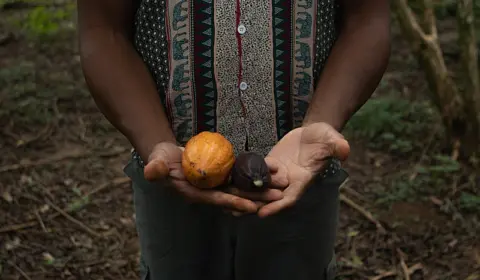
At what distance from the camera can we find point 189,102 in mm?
1341

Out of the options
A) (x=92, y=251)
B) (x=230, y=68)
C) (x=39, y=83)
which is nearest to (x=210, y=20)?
(x=230, y=68)

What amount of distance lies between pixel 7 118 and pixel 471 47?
2307mm

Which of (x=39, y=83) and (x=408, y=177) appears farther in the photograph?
(x=39, y=83)

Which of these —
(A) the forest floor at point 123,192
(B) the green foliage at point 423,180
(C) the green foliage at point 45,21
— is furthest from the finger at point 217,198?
(C) the green foliage at point 45,21

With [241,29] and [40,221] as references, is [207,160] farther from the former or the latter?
[40,221]

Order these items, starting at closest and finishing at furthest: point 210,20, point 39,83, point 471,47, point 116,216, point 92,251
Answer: point 210,20 < point 92,251 < point 116,216 < point 471,47 < point 39,83

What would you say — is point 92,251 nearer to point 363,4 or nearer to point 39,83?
point 39,83

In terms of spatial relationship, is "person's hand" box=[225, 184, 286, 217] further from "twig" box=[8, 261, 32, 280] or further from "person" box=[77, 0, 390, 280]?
"twig" box=[8, 261, 32, 280]

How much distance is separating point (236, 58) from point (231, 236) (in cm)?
37

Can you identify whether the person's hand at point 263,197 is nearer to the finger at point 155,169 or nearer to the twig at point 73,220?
the finger at point 155,169

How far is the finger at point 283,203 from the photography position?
1.18 m

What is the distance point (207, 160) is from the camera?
1213 millimetres

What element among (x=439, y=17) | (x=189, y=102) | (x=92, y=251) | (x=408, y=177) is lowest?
(x=92, y=251)

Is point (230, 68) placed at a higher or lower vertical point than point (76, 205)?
higher
